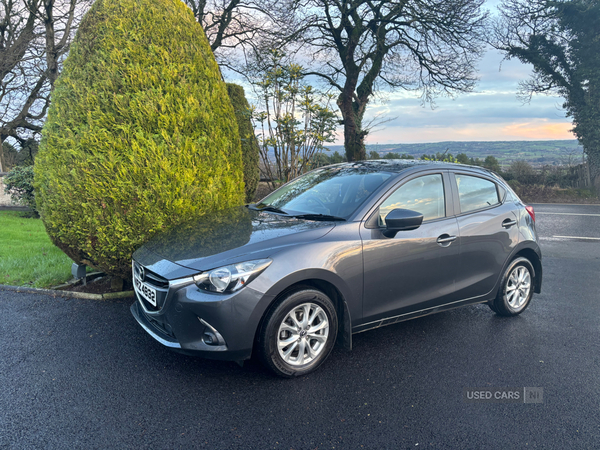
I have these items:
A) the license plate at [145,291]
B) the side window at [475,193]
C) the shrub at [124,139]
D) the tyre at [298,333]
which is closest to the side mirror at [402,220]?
the tyre at [298,333]

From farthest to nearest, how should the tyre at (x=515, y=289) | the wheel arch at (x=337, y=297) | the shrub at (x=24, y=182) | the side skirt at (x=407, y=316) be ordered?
the shrub at (x=24, y=182) < the tyre at (x=515, y=289) < the side skirt at (x=407, y=316) < the wheel arch at (x=337, y=297)

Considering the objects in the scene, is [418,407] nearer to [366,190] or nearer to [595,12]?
[366,190]

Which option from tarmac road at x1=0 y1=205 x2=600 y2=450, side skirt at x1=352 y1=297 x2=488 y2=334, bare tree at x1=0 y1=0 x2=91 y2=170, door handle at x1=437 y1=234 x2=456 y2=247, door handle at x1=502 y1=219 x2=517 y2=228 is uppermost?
bare tree at x1=0 y1=0 x2=91 y2=170

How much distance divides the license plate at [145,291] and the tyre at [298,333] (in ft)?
2.86

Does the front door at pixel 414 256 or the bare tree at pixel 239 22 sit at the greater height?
the bare tree at pixel 239 22

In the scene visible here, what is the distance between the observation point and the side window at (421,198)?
3.87 metres

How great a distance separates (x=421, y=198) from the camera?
13.4 feet

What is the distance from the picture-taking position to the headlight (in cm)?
302

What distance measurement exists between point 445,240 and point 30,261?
19.6 feet

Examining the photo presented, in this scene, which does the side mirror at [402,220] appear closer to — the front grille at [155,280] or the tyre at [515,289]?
the tyre at [515,289]

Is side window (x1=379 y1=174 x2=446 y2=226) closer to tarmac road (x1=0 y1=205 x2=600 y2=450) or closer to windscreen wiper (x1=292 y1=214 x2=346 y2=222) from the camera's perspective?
windscreen wiper (x1=292 y1=214 x2=346 y2=222)

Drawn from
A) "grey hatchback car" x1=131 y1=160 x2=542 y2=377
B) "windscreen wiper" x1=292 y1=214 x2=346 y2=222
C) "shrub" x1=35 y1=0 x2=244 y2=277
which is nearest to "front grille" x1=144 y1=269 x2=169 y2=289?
"grey hatchback car" x1=131 y1=160 x2=542 y2=377

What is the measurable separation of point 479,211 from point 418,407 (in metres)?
2.21

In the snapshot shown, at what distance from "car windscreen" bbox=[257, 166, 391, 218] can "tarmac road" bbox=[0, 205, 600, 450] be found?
129cm
